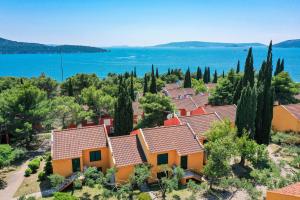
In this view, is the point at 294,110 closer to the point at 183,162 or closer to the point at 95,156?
the point at 183,162

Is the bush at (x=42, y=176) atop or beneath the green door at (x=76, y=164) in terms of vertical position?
beneath

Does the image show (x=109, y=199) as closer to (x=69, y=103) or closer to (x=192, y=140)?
(x=192, y=140)

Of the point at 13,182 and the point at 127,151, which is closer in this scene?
the point at 127,151

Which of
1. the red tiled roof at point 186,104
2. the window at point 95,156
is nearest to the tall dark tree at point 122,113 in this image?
the window at point 95,156

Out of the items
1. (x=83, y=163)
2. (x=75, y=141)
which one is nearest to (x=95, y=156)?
(x=83, y=163)

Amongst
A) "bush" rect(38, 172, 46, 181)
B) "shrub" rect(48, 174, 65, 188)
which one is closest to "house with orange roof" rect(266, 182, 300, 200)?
"shrub" rect(48, 174, 65, 188)

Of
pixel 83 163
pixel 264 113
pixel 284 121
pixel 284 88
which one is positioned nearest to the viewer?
pixel 83 163

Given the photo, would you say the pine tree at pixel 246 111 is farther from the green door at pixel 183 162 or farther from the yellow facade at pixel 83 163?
the yellow facade at pixel 83 163

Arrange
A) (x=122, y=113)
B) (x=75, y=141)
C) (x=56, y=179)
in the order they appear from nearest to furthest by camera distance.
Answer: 1. (x=56, y=179)
2. (x=75, y=141)
3. (x=122, y=113)
